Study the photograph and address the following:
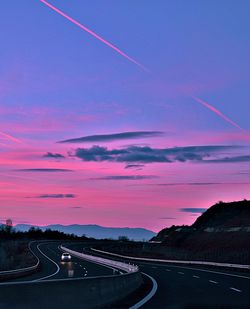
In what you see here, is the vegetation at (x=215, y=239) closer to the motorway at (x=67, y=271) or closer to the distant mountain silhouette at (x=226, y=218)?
the distant mountain silhouette at (x=226, y=218)

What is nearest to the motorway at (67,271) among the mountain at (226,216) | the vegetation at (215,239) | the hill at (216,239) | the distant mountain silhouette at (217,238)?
the vegetation at (215,239)

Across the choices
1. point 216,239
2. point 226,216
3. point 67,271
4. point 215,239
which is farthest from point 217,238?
point 67,271

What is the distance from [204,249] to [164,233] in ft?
252

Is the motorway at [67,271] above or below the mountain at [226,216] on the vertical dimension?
below

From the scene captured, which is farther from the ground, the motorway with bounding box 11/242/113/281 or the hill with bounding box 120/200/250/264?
the hill with bounding box 120/200/250/264

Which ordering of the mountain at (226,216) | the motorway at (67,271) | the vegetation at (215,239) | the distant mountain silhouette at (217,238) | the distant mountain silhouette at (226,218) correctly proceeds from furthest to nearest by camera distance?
the mountain at (226,216) < the distant mountain silhouette at (226,218) < the distant mountain silhouette at (217,238) < the vegetation at (215,239) < the motorway at (67,271)

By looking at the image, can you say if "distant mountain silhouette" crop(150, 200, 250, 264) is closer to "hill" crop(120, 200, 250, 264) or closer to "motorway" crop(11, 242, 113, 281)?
"hill" crop(120, 200, 250, 264)

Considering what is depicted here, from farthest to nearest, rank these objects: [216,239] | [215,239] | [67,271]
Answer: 1. [215,239]
2. [216,239]
3. [67,271]

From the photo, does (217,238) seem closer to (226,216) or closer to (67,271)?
(226,216)

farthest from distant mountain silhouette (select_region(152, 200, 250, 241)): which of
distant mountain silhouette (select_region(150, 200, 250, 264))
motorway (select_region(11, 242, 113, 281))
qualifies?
motorway (select_region(11, 242, 113, 281))

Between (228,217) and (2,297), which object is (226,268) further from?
(228,217)

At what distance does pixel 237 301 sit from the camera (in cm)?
1914

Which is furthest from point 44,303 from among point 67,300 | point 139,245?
point 139,245

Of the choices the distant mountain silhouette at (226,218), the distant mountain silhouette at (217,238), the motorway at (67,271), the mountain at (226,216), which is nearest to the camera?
the motorway at (67,271)
